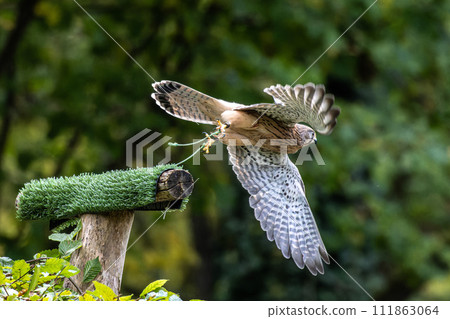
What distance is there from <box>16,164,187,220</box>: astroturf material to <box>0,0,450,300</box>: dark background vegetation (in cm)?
246

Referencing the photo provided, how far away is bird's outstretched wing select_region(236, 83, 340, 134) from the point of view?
2.92m

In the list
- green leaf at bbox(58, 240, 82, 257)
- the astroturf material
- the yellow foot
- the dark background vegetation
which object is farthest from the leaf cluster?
the dark background vegetation

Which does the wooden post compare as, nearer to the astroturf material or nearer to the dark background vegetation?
the astroturf material

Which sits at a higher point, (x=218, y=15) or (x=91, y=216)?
(x=218, y=15)

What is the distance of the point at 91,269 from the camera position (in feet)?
8.86

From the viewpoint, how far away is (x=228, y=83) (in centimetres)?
587

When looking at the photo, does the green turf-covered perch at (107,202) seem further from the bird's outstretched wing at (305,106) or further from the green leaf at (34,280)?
the bird's outstretched wing at (305,106)

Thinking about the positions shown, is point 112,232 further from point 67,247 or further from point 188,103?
point 188,103

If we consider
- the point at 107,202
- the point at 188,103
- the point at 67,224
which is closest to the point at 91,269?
the point at 107,202

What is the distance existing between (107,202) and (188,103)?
120cm

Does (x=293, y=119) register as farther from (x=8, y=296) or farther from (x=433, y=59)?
(x=433, y=59)

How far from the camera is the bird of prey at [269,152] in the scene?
3.49 meters
